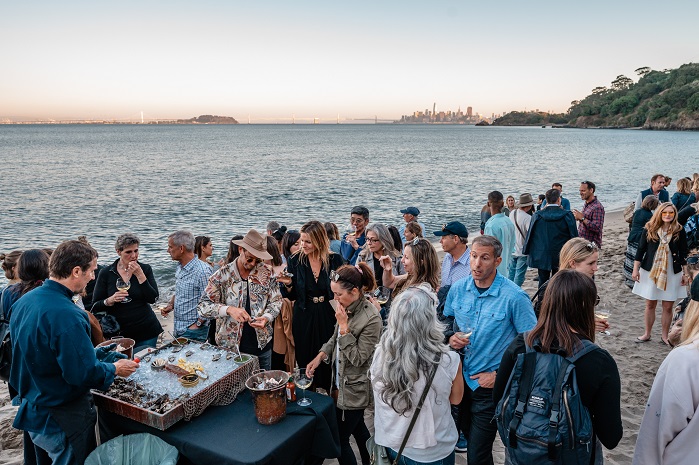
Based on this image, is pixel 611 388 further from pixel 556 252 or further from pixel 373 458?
pixel 556 252

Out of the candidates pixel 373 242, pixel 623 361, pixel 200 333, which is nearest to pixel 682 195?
pixel 623 361

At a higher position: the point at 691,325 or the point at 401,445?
the point at 691,325

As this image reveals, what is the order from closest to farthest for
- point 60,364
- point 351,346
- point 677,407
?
point 677,407 < point 60,364 < point 351,346

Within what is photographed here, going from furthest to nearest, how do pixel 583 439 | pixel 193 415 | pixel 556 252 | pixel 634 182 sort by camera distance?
pixel 634 182
pixel 556 252
pixel 193 415
pixel 583 439

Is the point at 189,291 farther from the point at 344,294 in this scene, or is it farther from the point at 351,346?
the point at 351,346

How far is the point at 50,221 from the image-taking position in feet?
76.5

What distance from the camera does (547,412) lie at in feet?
7.89

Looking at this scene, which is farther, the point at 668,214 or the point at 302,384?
the point at 668,214

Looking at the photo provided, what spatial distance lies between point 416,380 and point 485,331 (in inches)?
38.2

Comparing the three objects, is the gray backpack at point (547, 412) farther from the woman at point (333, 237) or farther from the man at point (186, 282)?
the woman at point (333, 237)

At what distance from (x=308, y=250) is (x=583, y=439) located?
10.1ft

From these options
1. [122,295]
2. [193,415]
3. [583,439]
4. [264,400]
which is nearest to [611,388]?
[583,439]

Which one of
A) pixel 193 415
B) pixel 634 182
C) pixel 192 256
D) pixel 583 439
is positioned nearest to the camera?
pixel 583 439

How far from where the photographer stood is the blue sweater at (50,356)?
9.68ft
